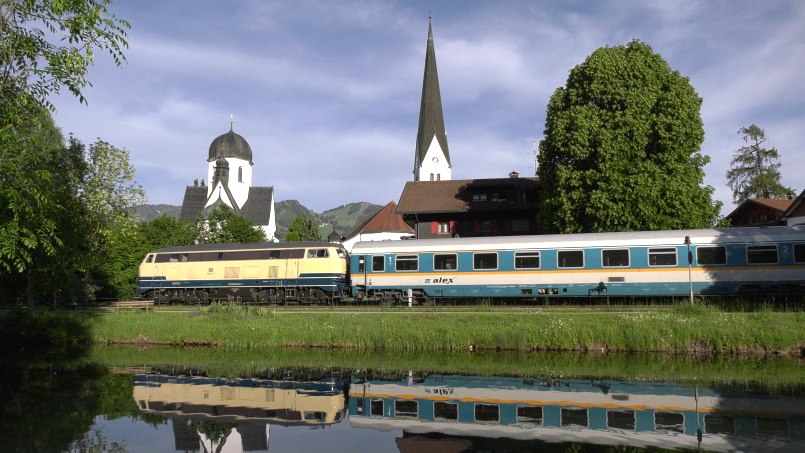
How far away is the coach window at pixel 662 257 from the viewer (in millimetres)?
24188

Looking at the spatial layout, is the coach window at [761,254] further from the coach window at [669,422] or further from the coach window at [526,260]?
the coach window at [669,422]

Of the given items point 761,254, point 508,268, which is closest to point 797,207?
point 761,254

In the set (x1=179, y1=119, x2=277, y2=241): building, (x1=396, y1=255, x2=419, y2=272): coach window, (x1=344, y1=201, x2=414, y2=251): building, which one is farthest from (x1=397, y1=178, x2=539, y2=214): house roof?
(x1=179, y1=119, x2=277, y2=241): building

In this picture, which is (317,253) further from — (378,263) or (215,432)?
(215,432)

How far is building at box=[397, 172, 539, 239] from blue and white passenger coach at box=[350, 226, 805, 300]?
17106 mm

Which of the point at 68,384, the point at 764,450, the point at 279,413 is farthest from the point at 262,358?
the point at 764,450

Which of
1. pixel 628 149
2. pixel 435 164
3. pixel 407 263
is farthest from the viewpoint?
pixel 435 164

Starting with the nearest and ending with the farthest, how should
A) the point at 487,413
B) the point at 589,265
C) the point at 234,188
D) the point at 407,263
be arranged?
the point at 487,413 < the point at 589,265 < the point at 407,263 < the point at 234,188

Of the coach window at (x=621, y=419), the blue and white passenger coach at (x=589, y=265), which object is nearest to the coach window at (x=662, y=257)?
the blue and white passenger coach at (x=589, y=265)

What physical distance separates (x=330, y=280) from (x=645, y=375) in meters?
16.9

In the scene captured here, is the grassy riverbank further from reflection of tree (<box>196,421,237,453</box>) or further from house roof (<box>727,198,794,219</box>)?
house roof (<box>727,198,794,219</box>)

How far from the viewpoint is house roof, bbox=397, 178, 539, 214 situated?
44094 mm

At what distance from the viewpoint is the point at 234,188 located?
289 feet

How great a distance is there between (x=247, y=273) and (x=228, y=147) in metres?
61.8
